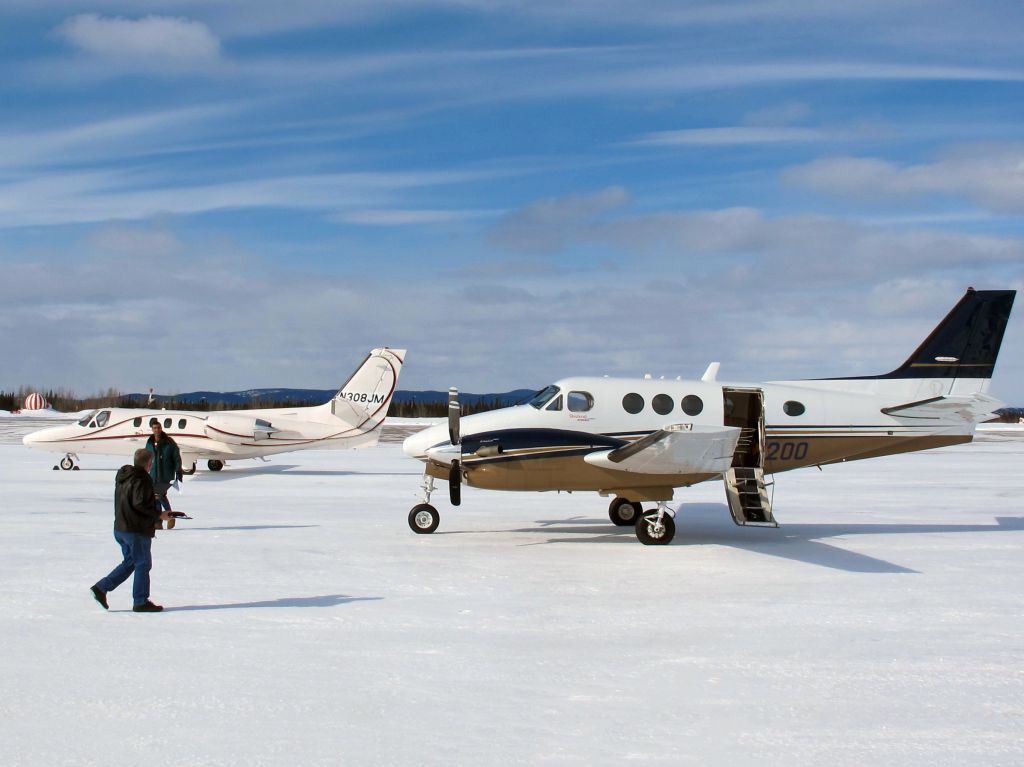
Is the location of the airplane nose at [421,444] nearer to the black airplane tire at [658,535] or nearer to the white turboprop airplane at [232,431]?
the black airplane tire at [658,535]

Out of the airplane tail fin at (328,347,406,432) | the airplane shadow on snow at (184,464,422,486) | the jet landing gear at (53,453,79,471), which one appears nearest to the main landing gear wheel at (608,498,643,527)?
the airplane shadow on snow at (184,464,422,486)

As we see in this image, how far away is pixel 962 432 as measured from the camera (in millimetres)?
16344

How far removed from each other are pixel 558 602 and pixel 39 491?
16.1 m

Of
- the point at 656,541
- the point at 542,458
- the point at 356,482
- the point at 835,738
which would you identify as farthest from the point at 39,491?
the point at 835,738

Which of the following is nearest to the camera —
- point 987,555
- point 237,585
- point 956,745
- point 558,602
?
point 956,745

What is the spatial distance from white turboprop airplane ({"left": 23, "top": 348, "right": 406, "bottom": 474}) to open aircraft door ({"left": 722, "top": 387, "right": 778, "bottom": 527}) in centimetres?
1501

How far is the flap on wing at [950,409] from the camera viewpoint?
16.1 metres

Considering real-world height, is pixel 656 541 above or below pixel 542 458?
below

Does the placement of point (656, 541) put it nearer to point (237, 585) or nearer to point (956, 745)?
point (237, 585)

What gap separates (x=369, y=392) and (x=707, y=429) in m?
17.3

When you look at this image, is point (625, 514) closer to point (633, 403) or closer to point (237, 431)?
point (633, 403)

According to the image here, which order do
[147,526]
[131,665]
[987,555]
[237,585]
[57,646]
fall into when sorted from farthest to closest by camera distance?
[987,555] → [237,585] → [147,526] → [57,646] → [131,665]

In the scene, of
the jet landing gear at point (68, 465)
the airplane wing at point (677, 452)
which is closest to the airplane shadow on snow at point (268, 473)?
the jet landing gear at point (68, 465)

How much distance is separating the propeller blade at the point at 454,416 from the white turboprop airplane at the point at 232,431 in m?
14.0
